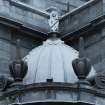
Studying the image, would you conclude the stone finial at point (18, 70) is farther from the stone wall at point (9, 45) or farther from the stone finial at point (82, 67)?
the stone wall at point (9, 45)

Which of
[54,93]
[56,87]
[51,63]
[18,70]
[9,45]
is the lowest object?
[54,93]

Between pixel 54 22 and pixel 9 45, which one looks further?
pixel 9 45

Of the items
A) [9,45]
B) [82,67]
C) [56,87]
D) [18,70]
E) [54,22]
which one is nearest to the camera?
[56,87]

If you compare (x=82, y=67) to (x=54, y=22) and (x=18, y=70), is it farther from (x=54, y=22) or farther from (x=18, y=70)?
(x=54, y=22)

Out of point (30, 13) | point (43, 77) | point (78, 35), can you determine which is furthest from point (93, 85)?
point (30, 13)

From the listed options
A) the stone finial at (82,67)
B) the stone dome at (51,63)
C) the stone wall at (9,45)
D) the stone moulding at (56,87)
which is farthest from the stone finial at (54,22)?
the stone moulding at (56,87)

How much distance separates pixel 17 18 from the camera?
95.2 feet

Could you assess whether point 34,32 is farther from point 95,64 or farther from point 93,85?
point 93,85

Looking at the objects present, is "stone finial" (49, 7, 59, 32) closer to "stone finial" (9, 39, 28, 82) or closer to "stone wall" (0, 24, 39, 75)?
"stone wall" (0, 24, 39, 75)

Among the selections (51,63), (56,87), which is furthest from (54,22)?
(56,87)

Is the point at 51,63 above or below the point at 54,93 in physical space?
above

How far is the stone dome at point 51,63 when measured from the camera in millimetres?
25078

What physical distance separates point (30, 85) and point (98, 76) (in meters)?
2.73

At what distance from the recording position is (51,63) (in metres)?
25.6
